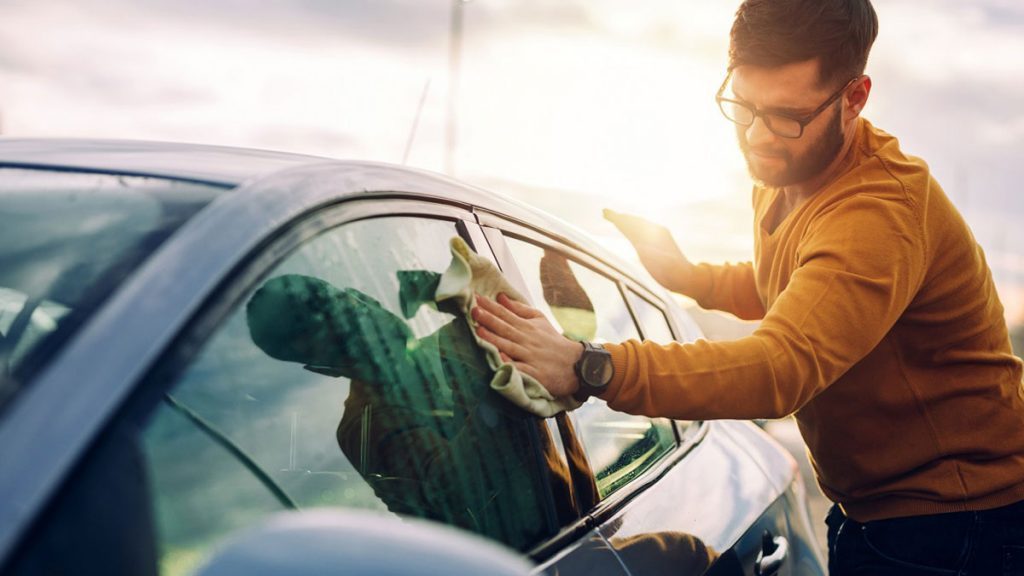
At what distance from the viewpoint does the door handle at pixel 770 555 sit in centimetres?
243

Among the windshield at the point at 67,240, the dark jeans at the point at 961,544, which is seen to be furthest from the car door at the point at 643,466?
the windshield at the point at 67,240

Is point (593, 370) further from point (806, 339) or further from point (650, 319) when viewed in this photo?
point (650, 319)

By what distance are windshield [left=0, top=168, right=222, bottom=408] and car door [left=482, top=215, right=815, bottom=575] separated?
764 mm

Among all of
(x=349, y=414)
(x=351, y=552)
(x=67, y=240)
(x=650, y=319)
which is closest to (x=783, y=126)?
(x=650, y=319)

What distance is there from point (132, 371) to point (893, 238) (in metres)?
1.52

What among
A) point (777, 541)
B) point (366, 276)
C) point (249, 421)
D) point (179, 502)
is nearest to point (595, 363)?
point (366, 276)

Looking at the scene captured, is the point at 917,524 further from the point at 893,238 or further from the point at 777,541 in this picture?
the point at 893,238

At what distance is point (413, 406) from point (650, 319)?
1.33 metres

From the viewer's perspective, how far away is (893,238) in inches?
81.9

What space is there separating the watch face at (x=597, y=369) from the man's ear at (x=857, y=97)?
3.24 feet

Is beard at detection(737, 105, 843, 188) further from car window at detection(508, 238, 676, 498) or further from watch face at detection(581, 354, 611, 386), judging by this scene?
watch face at detection(581, 354, 611, 386)

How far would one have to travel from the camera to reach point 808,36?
2303 millimetres

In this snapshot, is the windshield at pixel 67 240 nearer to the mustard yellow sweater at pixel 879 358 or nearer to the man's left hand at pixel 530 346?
the man's left hand at pixel 530 346

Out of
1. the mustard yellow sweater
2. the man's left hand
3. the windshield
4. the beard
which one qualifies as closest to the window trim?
the man's left hand
